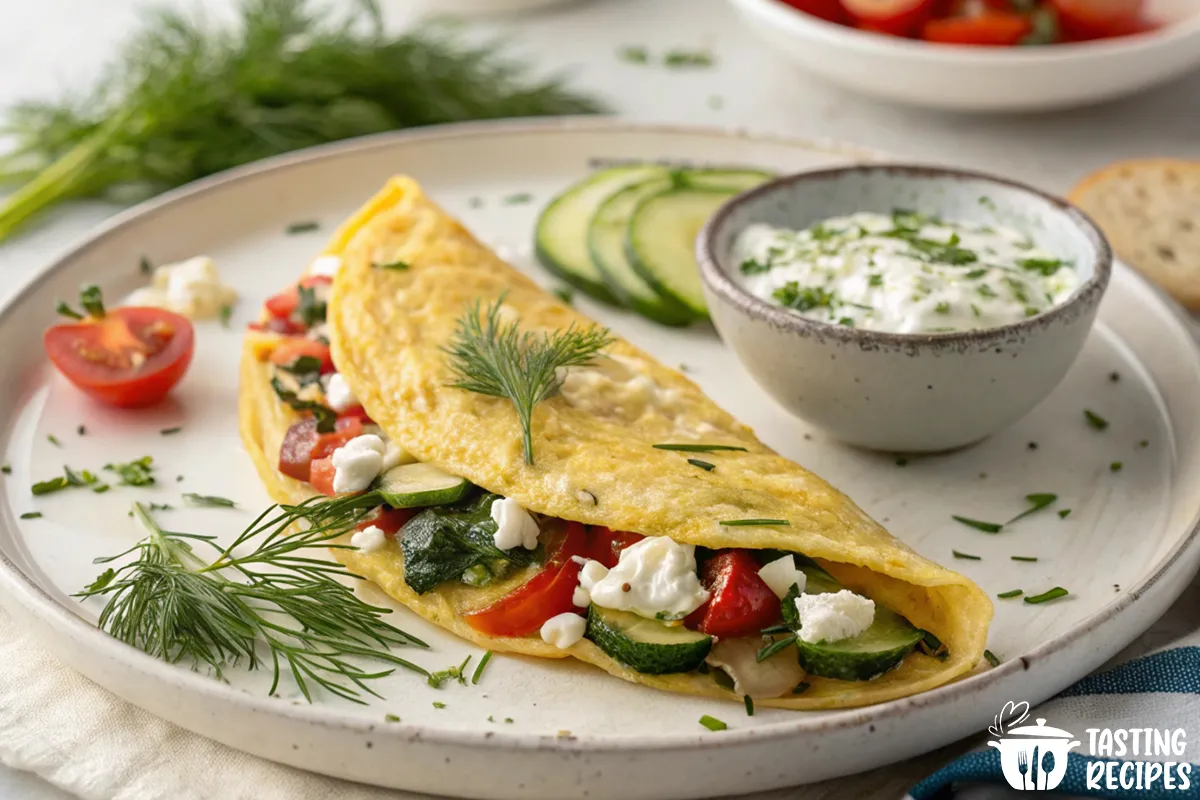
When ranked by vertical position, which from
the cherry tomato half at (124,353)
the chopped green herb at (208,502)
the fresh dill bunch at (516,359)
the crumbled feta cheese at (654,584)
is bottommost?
the chopped green herb at (208,502)

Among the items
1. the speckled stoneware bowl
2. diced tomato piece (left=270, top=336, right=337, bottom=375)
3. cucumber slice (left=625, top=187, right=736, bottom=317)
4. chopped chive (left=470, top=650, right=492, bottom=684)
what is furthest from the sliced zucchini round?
chopped chive (left=470, top=650, right=492, bottom=684)

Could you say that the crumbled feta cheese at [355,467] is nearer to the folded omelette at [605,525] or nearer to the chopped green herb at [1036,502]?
the folded omelette at [605,525]

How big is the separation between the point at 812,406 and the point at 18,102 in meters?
4.64

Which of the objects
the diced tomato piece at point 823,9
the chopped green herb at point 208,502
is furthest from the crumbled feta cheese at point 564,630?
the diced tomato piece at point 823,9

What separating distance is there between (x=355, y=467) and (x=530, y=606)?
0.69 meters

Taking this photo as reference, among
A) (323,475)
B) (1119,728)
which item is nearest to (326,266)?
(323,475)

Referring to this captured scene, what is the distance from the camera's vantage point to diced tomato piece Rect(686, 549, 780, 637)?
3.07 meters

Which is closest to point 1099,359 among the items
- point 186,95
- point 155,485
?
point 155,485

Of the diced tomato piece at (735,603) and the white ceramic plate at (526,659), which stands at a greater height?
the diced tomato piece at (735,603)

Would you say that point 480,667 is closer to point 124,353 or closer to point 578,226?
point 124,353

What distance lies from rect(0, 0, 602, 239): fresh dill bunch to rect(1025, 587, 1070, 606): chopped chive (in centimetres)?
401

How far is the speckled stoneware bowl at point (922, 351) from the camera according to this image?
11.7 ft

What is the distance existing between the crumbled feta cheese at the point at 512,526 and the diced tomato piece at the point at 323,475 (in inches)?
22.8

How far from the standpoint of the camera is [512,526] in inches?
129
